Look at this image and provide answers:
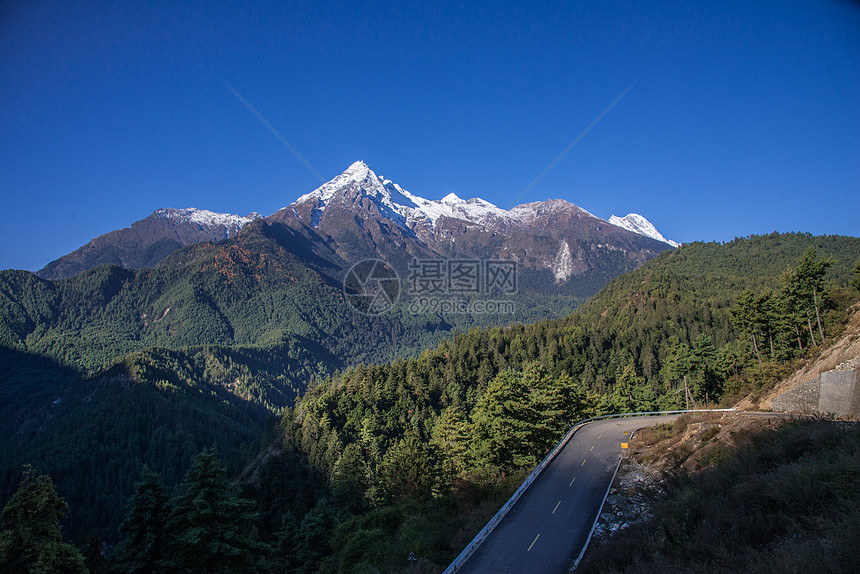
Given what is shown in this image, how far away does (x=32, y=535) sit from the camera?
1762 cm

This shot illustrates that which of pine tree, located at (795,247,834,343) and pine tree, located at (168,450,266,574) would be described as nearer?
pine tree, located at (168,450,266,574)

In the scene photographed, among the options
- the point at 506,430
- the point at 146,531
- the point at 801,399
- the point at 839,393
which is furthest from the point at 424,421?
the point at 839,393

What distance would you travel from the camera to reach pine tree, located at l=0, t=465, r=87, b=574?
1700 centimetres

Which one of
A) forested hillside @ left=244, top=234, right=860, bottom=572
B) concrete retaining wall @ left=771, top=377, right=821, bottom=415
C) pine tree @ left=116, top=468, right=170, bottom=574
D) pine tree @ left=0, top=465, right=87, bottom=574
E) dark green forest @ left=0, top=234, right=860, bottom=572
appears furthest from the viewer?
forested hillside @ left=244, top=234, right=860, bottom=572

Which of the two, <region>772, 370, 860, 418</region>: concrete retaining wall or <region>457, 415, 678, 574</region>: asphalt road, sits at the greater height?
<region>772, 370, 860, 418</region>: concrete retaining wall

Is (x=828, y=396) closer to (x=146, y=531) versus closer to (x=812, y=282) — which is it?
(x=812, y=282)

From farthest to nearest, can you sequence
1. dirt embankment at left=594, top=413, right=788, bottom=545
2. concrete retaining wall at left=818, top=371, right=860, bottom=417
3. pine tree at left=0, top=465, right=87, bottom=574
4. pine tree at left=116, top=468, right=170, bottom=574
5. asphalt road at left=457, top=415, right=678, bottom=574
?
pine tree at left=116, top=468, right=170, bottom=574, concrete retaining wall at left=818, top=371, right=860, bottom=417, dirt embankment at left=594, top=413, right=788, bottom=545, pine tree at left=0, top=465, right=87, bottom=574, asphalt road at left=457, top=415, right=678, bottom=574

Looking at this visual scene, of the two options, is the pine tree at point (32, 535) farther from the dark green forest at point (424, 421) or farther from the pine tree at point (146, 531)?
the dark green forest at point (424, 421)

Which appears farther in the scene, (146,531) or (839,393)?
(146,531)

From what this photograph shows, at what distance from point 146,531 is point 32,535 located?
538 cm

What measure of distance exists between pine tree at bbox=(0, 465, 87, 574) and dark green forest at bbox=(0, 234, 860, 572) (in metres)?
3.66

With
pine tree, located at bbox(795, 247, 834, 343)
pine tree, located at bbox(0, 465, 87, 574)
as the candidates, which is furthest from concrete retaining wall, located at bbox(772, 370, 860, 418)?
pine tree, located at bbox(0, 465, 87, 574)

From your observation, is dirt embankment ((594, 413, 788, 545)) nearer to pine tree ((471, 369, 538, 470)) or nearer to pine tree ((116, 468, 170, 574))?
pine tree ((471, 369, 538, 470))

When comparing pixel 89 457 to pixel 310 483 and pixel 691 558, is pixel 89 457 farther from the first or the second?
pixel 691 558
